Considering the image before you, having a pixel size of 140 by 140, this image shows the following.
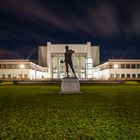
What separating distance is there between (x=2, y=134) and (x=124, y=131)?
4041 millimetres

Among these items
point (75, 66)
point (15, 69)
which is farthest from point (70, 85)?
point (75, 66)

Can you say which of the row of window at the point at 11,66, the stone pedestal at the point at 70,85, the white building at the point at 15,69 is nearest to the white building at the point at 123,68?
the white building at the point at 15,69

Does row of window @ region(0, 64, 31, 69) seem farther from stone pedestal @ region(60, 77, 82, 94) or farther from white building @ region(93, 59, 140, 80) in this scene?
stone pedestal @ region(60, 77, 82, 94)

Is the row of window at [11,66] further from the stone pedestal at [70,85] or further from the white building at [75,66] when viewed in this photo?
the stone pedestal at [70,85]

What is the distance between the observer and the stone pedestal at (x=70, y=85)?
24984 millimetres

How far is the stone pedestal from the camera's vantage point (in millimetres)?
24984

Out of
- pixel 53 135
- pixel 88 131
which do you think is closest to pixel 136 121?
pixel 88 131

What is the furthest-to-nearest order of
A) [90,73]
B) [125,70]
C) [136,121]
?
[90,73] < [125,70] < [136,121]

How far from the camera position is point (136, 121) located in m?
9.66

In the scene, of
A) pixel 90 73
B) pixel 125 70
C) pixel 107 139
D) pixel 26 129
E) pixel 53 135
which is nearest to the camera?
pixel 107 139

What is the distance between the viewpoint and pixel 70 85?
82.8 feet

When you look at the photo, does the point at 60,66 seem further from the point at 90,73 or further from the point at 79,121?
the point at 79,121

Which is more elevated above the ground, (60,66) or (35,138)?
(60,66)

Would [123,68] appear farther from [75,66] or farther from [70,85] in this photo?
[70,85]
